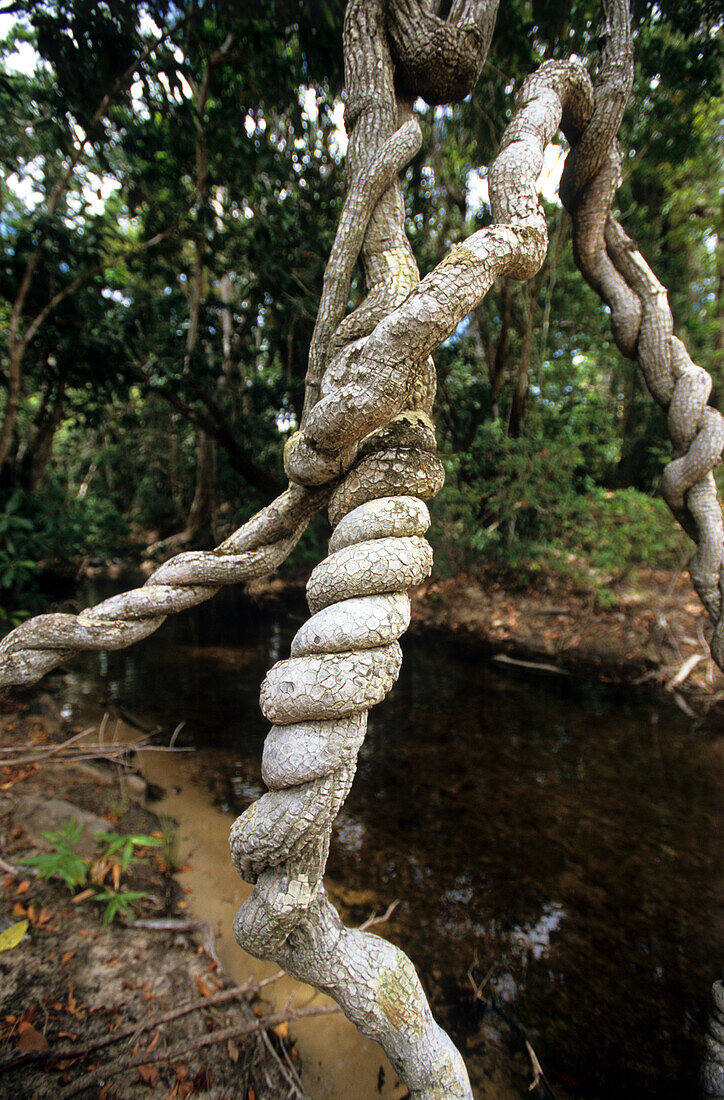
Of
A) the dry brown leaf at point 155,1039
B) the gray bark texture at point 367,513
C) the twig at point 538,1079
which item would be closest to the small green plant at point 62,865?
the dry brown leaf at point 155,1039

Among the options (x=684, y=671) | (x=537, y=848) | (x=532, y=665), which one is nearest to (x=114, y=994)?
(x=537, y=848)

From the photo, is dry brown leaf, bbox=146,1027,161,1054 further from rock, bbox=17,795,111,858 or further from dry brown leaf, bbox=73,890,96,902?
rock, bbox=17,795,111,858

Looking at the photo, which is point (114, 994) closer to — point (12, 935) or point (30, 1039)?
point (30, 1039)

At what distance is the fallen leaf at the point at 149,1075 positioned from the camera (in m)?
1.15

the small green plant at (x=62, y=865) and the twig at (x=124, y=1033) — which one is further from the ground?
the small green plant at (x=62, y=865)

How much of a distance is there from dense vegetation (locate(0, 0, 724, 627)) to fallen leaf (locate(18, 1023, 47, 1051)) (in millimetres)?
2172

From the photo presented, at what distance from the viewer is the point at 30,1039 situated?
119cm

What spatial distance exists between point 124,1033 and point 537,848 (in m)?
1.68

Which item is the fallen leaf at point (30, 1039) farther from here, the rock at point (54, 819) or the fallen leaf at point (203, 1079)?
the rock at point (54, 819)

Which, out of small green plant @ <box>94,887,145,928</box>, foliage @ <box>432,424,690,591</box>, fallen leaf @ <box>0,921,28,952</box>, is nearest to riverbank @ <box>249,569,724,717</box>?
foliage @ <box>432,424,690,591</box>

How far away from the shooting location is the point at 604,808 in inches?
95.5

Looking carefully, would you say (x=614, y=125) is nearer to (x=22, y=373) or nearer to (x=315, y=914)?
(x=315, y=914)

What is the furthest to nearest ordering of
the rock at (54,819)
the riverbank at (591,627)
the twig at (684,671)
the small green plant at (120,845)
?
1. the riverbank at (591,627)
2. the twig at (684,671)
3. the rock at (54,819)
4. the small green plant at (120,845)

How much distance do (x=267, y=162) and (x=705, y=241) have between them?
472 cm
